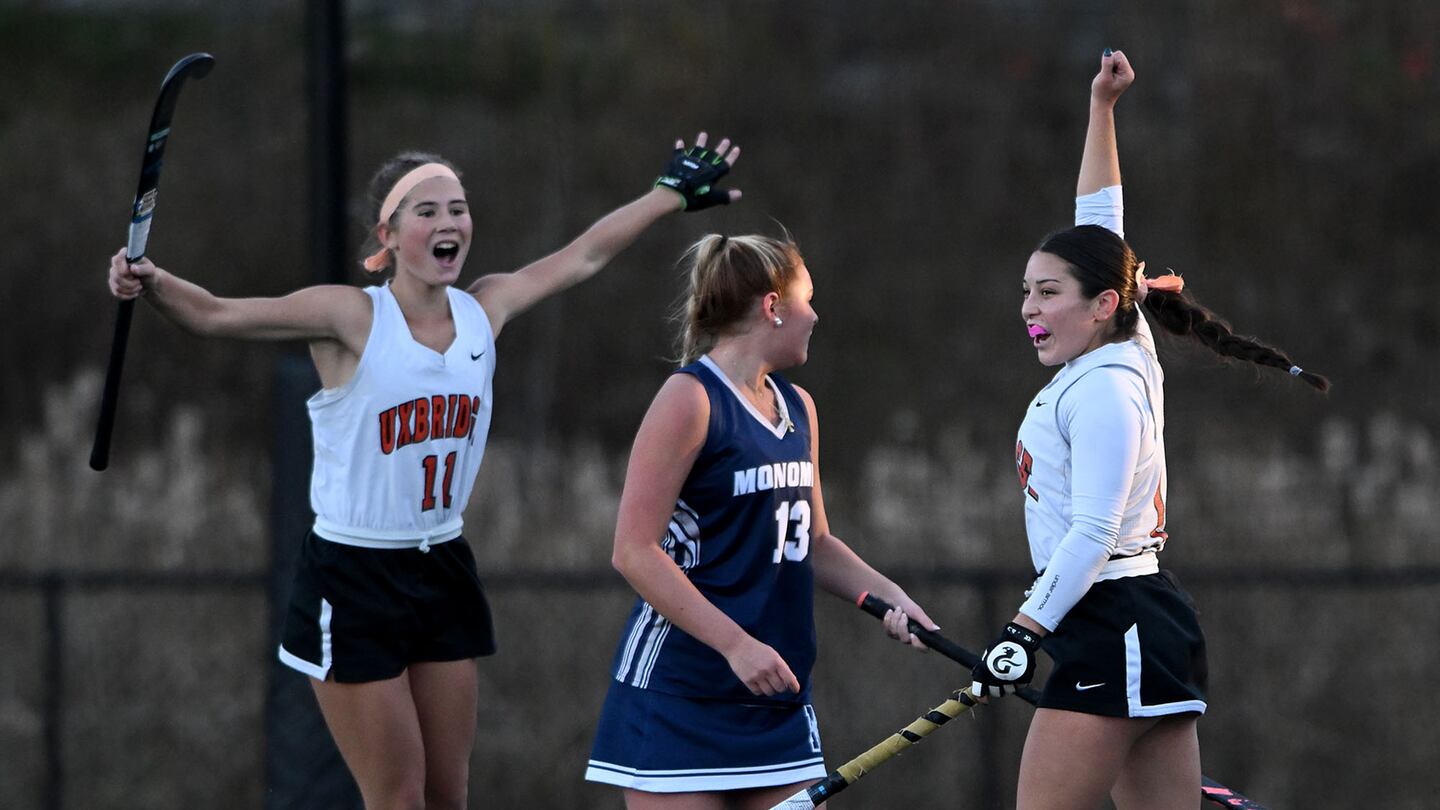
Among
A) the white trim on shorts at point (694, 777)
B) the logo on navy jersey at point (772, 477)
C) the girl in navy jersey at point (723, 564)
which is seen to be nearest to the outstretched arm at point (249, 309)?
the girl in navy jersey at point (723, 564)

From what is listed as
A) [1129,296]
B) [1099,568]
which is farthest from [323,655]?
[1129,296]

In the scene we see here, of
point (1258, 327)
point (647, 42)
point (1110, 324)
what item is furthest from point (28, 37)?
point (1110, 324)

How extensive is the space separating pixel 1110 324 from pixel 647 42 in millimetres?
7767

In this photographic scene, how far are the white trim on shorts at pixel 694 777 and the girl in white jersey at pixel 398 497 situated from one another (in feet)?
2.05

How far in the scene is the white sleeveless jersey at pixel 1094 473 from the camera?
305 cm

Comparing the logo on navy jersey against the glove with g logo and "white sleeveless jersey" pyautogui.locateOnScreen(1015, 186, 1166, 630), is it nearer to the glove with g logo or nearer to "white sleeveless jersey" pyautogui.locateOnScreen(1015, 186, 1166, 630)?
"white sleeveless jersey" pyautogui.locateOnScreen(1015, 186, 1166, 630)

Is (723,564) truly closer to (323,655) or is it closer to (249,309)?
(323,655)

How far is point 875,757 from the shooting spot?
11.2 feet

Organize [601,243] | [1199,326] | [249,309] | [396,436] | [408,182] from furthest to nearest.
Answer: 1. [601,243]
2. [408,182]
3. [396,436]
4. [249,309]
5. [1199,326]

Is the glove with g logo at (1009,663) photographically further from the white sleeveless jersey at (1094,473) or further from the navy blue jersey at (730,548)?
the navy blue jersey at (730,548)

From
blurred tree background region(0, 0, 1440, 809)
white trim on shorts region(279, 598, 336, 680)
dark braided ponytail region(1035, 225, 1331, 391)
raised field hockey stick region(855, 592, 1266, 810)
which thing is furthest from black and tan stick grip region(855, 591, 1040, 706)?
blurred tree background region(0, 0, 1440, 809)

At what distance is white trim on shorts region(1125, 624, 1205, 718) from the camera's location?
3.07 metres

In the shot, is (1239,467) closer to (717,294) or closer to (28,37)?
(717,294)

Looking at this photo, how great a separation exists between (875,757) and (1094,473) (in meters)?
0.80
